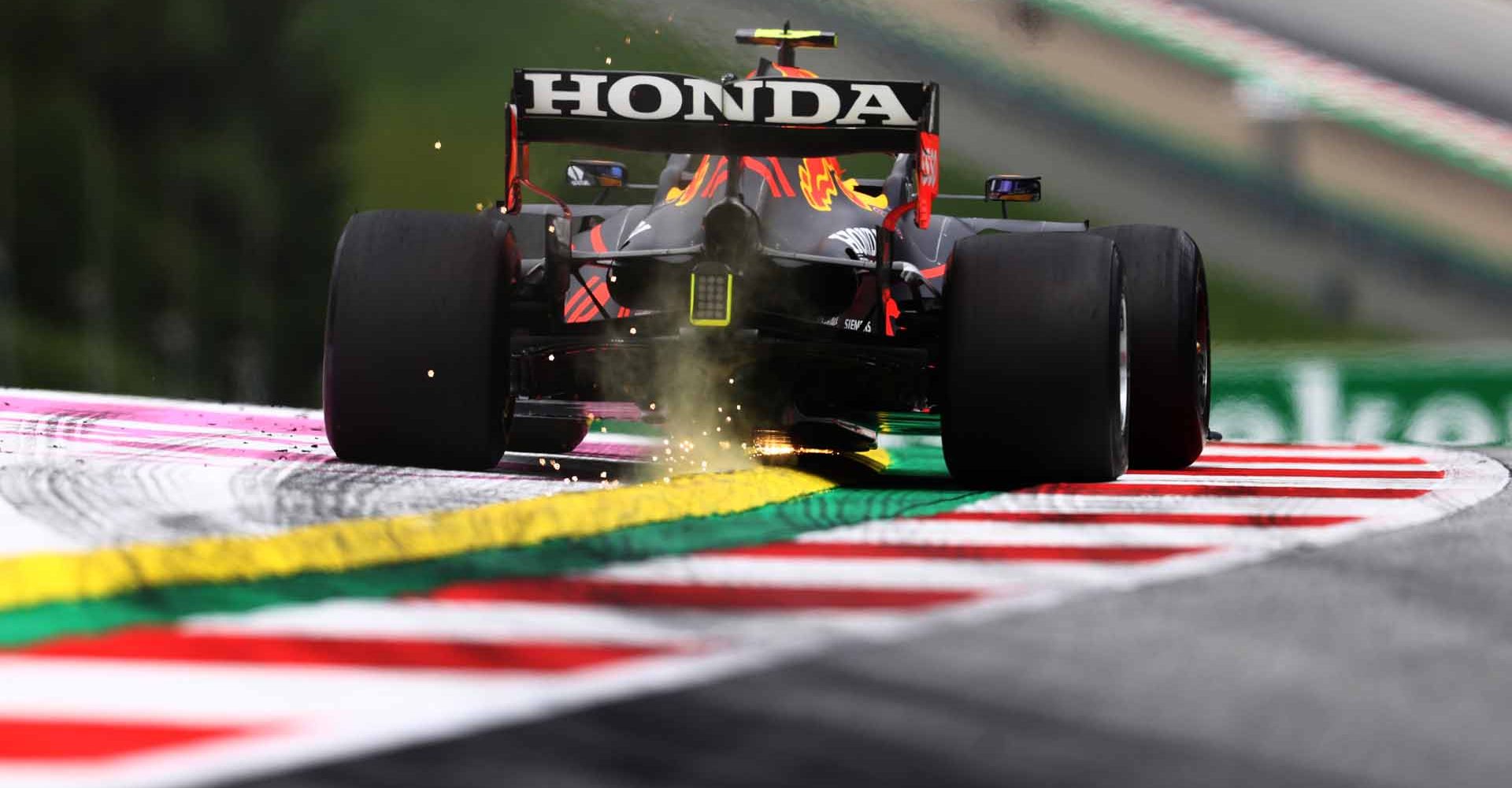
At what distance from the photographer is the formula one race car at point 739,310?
5.02 metres

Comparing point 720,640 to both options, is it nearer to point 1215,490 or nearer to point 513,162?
point 513,162

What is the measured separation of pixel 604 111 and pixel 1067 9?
436 inches

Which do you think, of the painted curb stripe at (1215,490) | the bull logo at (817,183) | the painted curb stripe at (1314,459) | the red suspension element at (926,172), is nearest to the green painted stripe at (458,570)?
the painted curb stripe at (1215,490)

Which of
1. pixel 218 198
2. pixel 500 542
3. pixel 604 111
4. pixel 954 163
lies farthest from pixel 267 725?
pixel 954 163

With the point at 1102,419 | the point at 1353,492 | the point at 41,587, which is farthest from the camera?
the point at 1353,492

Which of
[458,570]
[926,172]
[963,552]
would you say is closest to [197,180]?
[926,172]

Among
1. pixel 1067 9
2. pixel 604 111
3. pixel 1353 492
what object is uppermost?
pixel 1067 9

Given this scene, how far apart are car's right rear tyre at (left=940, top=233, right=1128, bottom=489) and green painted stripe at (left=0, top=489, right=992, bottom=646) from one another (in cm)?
35

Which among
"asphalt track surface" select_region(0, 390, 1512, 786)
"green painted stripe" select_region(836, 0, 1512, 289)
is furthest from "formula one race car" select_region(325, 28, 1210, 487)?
"green painted stripe" select_region(836, 0, 1512, 289)

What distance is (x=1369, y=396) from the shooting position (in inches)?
420

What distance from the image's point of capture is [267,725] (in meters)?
2.01

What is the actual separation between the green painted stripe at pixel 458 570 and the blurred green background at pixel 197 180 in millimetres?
8368

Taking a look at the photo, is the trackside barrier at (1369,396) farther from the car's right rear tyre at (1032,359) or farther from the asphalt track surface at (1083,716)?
the asphalt track surface at (1083,716)

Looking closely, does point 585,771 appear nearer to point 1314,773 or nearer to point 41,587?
point 1314,773
